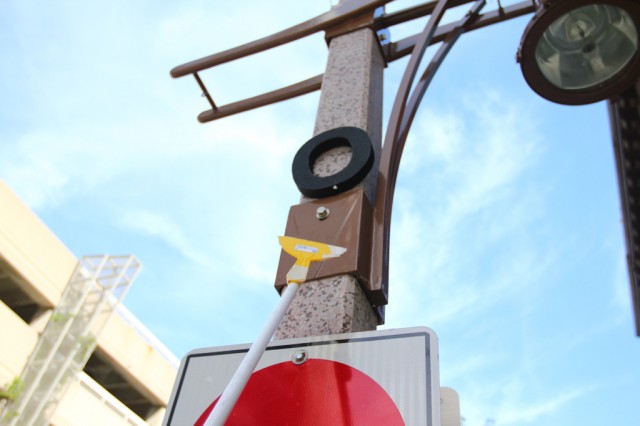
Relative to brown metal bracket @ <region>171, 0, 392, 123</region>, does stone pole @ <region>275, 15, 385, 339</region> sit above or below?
below

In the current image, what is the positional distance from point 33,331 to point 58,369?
4.53 feet

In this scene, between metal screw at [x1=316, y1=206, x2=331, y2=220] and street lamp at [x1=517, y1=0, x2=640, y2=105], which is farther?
street lamp at [x1=517, y1=0, x2=640, y2=105]

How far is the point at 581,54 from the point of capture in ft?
9.54

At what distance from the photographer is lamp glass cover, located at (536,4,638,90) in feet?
9.21

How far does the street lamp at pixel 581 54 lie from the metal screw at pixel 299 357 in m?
2.11

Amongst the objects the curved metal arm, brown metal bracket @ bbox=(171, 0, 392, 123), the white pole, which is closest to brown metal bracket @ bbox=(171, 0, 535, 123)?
brown metal bracket @ bbox=(171, 0, 392, 123)

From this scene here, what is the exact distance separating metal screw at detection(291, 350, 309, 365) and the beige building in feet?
52.7

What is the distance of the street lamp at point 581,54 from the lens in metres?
2.75

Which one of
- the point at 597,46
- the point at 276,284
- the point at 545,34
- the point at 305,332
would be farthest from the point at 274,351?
the point at 597,46

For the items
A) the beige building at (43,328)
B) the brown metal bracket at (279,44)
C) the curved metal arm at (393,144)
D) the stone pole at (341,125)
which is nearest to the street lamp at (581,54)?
the curved metal arm at (393,144)

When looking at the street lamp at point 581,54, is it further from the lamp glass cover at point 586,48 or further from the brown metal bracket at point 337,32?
the brown metal bracket at point 337,32

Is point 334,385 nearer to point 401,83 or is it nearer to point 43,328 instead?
point 401,83

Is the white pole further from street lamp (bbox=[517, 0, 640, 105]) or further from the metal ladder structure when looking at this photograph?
the metal ladder structure

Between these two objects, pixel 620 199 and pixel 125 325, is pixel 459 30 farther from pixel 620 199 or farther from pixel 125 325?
pixel 125 325
